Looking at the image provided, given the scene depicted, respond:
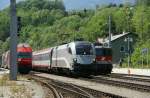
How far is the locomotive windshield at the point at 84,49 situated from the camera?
123 feet

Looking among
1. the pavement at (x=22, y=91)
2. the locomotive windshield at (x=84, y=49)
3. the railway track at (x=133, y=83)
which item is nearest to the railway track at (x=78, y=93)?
the pavement at (x=22, y=91)

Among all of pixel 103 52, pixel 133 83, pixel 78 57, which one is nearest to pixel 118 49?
pixel 103 52

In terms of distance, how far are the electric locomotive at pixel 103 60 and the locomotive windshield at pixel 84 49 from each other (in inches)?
72.5

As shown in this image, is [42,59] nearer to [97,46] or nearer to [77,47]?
[97,46]

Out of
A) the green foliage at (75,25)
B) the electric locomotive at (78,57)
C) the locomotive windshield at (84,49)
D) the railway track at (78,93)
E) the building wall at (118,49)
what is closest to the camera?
the railway track at (78,93)

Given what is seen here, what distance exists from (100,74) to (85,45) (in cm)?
505

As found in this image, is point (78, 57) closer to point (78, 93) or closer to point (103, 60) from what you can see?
point (103, 60)

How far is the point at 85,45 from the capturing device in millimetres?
38062

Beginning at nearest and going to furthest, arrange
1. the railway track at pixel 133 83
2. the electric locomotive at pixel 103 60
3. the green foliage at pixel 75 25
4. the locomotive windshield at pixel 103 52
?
the railway track at pixel 133 83 < the electric locomotive at pixel 103 60 < the locomotive windshield at pixel 103 52 < the green foliage at pixel 75 25

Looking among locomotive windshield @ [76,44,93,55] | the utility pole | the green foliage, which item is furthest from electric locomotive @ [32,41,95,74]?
the green foliage

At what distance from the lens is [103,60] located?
42.2 meters

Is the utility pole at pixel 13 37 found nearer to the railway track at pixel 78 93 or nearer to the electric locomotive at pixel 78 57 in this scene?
the electric locomotive at pixel 78 57

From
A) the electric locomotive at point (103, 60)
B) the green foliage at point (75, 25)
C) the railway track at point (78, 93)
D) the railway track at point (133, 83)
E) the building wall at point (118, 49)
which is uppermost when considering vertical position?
the green foliage at point (75, 25)

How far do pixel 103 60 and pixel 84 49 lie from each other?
4849 millimetres
